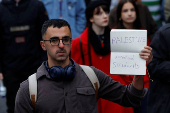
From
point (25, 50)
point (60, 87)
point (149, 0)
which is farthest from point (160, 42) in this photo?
point (149, 0)

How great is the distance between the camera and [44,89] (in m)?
2.95

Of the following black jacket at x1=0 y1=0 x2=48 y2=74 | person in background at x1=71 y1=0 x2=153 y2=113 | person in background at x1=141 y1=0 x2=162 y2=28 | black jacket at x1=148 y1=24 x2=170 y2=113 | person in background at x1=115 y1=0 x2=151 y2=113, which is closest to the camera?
black jacket at x1=148 y1=24 x2=170 y2=113

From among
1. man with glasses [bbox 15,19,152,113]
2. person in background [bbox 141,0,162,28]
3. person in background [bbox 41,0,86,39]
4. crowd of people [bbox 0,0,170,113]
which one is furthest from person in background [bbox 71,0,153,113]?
person in background [bbox 141,0,162,28]

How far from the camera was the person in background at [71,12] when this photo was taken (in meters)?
6.51

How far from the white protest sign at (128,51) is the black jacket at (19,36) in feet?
8.48

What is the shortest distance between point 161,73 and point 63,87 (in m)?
1.52

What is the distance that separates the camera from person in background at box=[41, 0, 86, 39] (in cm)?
651

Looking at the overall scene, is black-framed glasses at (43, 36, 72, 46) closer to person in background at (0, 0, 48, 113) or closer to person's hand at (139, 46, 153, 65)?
person's hand at (139, 46, 153, 65)

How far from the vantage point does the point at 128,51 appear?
3074mm

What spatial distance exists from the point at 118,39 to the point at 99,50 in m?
1.91

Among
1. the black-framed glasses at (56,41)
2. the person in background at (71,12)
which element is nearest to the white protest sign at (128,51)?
the black-framed glasses at (56,41)

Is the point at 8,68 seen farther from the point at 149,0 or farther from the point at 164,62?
the point at 149,0

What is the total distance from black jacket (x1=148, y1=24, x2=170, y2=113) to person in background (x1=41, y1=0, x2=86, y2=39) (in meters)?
2.57

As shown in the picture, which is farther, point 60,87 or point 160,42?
point 160,42
